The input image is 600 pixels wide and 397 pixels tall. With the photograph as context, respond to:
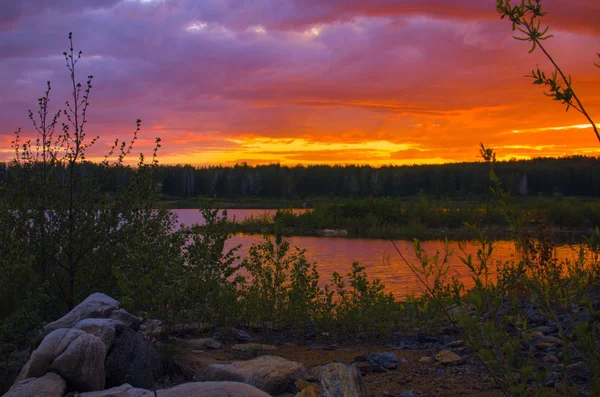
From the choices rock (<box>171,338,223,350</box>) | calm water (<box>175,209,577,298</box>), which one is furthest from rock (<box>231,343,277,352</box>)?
calm water (<box>175,209,577,298</box>)

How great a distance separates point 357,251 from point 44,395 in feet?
63.3

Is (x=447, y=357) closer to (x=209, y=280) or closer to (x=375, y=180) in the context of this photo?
(x=209, y=280)

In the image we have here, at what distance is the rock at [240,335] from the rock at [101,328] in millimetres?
2302

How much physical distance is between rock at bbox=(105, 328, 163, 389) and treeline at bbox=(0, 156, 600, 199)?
64089 millimetres

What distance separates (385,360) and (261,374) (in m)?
1.60

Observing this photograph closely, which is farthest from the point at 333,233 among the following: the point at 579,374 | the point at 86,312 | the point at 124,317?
the point at 579,374

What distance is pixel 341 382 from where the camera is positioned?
480cm

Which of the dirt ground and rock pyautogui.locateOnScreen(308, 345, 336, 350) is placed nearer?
the dirt ground

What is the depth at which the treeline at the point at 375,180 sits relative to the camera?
227 feet

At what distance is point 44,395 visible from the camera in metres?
4.77

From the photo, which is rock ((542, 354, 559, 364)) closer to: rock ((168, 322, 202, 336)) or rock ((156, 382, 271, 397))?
rock ((156, 382, 271, 397))

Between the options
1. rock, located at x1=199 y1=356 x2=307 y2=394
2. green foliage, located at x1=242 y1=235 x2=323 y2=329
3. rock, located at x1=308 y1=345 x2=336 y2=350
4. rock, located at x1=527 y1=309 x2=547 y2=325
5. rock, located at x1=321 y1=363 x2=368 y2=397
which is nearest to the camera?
rock, located at x1=321 y1=363 x2=368 y2=397

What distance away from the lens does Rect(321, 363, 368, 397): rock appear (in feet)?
15.5

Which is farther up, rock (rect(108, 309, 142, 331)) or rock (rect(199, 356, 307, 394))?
rock (rect(108, 309, 142, 331))
